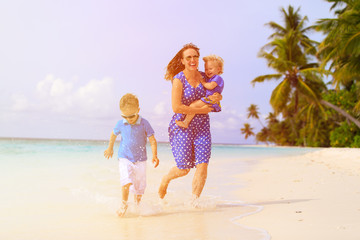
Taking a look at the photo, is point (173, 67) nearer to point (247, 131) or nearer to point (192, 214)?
point (192, 214)

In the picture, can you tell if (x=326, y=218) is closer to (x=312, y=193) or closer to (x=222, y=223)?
(x=222, y=223)

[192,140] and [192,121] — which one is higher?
[192,121]

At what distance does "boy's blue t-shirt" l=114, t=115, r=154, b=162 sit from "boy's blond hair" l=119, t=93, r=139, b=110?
0.54 feet

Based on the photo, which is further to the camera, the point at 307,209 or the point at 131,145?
the point at 307,209

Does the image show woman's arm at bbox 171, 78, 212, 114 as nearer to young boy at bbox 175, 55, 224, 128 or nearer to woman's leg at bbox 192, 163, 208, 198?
young boy at bbox 175, 55, 224, 128

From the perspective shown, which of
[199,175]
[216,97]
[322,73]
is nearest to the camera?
[216,97]

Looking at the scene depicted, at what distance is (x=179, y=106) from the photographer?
11.4 ft

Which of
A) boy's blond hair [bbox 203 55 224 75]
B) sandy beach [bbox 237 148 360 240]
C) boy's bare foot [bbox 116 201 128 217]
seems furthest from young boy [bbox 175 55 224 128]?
sandy beach [bbox 237 148 360 240]

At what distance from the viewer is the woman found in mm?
3522

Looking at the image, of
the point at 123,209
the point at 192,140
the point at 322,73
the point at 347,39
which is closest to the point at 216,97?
the point at 192,140

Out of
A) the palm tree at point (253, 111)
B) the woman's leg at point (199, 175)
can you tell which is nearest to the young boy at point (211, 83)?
the woman's leg at point (199, 175)

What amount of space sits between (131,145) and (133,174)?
0.90 ft

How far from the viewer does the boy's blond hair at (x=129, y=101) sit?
3359 mm

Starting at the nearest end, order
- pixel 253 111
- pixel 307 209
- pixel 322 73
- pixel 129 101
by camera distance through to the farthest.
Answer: pixel 129 101
pixel 307 209
pixel 322 73
pixel 253 111
